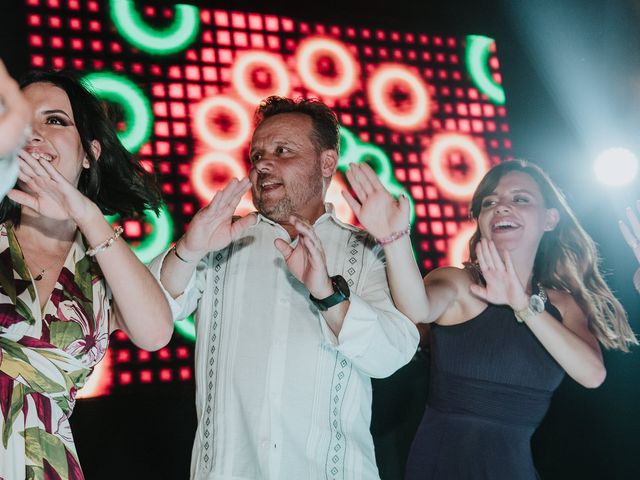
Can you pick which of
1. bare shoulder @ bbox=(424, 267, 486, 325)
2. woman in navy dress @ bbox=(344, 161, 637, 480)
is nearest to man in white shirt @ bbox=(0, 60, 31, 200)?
woman in navy dress @ bbox=(344, 161, 637, 480)

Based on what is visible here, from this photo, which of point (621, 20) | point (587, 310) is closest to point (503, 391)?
point (587, 310)

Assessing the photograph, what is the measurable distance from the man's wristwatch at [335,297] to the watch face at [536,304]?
2.40 feet

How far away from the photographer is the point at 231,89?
10.5ft

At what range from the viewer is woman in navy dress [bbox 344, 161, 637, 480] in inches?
102

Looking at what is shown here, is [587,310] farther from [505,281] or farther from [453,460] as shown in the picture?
[453,460]

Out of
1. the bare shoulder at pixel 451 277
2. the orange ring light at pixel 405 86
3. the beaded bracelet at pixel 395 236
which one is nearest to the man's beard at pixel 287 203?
the beaded bracelet at pixel 395 236

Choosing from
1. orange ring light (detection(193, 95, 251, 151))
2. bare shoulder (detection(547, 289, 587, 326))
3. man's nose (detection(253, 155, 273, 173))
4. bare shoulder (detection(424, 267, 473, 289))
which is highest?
orange ring light (detection(193, 95, 251, 151))

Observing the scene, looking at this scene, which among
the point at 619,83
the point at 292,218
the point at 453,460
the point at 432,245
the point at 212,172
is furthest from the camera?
the point at 619,83

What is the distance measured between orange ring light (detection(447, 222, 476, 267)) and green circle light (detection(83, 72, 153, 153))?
124 cm

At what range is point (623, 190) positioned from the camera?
11.4 feet

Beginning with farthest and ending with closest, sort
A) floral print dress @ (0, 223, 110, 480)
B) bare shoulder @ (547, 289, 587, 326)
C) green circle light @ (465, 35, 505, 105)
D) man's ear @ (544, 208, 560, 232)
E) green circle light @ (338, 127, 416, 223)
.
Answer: green circle light @ (465, 35, 505, 105), green circle light @ (338, 127, 416, 223), man's ear @ (544, 208, 560, 232), bare shoulder @ (547, 289, 587, 326), floral print dress @ (0, 223, 110, 480)

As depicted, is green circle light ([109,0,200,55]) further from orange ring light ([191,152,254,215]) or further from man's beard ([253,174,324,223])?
man's beard ([253,174,324,223])

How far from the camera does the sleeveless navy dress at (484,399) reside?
8.50 ft

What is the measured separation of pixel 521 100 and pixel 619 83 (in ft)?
1.32
